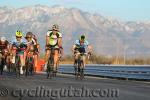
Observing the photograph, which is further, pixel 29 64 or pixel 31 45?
pixel 29 64

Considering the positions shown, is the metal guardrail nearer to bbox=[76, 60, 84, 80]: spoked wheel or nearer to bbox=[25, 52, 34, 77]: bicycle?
bbox=[76, 60, 84, 80]: spoked wheel

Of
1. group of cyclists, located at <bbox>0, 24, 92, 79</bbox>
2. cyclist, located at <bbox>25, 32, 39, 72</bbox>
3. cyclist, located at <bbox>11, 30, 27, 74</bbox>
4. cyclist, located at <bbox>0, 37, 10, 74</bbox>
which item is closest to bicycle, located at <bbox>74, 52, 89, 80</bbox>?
group of cyclists, located at <bbox>0, 24, 92, 79</bbox>

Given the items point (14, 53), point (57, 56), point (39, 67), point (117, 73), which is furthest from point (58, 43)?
point (39, 67)

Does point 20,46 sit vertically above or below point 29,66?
above

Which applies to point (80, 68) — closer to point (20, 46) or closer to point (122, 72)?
point (20, 46)

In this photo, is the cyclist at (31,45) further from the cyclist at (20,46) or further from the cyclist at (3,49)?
the cyclist at (3,49)

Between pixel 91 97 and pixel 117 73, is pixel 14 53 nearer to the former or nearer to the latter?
pixel 117 73

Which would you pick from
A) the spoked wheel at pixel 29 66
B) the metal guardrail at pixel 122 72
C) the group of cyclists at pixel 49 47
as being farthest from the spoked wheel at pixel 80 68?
the spoked wheel at pixel 29 66

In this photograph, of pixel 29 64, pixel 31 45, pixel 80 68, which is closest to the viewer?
pixel 80 68

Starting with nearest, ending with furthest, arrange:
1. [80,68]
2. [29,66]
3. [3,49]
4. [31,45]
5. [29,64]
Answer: [80,68]
[31,45]
[29,64]
[29,66]
[3,49]

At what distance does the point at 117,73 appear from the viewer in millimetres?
25719

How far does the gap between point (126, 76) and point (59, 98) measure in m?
13.2

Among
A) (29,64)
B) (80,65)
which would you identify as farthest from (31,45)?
(80,65)

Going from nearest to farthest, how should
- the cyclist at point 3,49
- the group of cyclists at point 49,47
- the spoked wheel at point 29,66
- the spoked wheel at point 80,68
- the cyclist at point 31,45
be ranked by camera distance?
the group of cyclists at point 49,47
the spoked wheel at point 80,68
the cyclist at point 31,45
the spoked wheel at point 29,66
the cyclist at point 3,49
